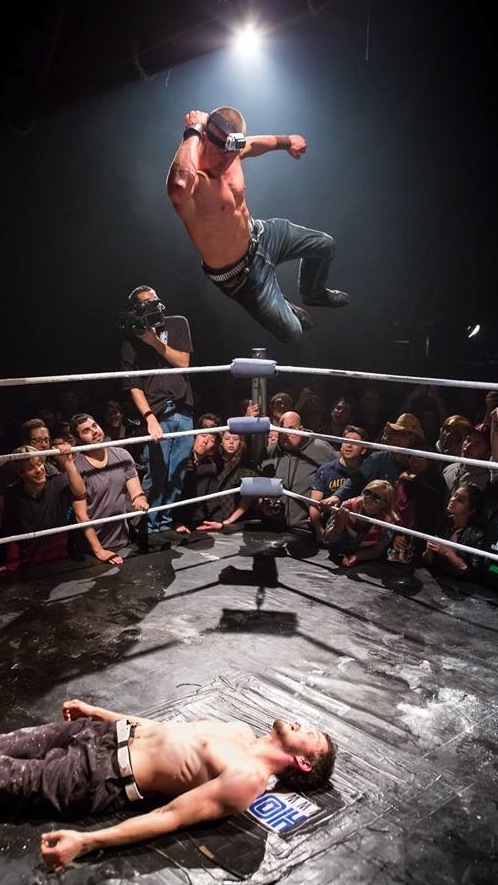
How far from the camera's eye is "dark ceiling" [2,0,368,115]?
3809 millimetres

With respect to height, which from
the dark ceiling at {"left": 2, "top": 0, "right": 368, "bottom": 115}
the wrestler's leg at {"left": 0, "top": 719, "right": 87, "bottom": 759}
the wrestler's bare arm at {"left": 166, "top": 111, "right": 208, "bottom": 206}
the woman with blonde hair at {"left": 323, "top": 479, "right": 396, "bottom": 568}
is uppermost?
the dark ceiling at {"left": 2, "top": 0, "right": 368, "bottom": 115}

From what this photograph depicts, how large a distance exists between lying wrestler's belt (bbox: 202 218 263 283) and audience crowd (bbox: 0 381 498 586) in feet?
2.09

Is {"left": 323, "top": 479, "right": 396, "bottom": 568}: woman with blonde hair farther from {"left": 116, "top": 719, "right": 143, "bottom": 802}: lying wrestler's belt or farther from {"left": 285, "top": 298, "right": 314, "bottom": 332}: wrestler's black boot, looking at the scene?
{"left": 116, "top": 719, "right": 143, "bottom": 802}: lying wrestler's belt

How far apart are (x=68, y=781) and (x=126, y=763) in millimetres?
150

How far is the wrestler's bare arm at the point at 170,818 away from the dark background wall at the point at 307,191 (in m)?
3.87

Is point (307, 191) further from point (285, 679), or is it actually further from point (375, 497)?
point (285, 679)

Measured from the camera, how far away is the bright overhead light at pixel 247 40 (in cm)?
413

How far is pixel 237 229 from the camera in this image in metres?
3.13

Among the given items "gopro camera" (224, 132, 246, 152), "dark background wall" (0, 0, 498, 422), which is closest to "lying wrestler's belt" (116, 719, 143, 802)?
"gopro camera" (224, 132, 246, 152)

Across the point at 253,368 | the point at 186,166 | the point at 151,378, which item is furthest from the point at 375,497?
the point at 186,166

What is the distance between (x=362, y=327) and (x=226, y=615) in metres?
3.45

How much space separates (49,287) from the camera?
488cm

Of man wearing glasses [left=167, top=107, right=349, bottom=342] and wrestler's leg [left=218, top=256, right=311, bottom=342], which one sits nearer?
man wearing glasses [left=167, top=107, right=349, bottom=342]

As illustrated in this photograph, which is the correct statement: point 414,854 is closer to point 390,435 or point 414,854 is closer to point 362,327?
point 390,435
